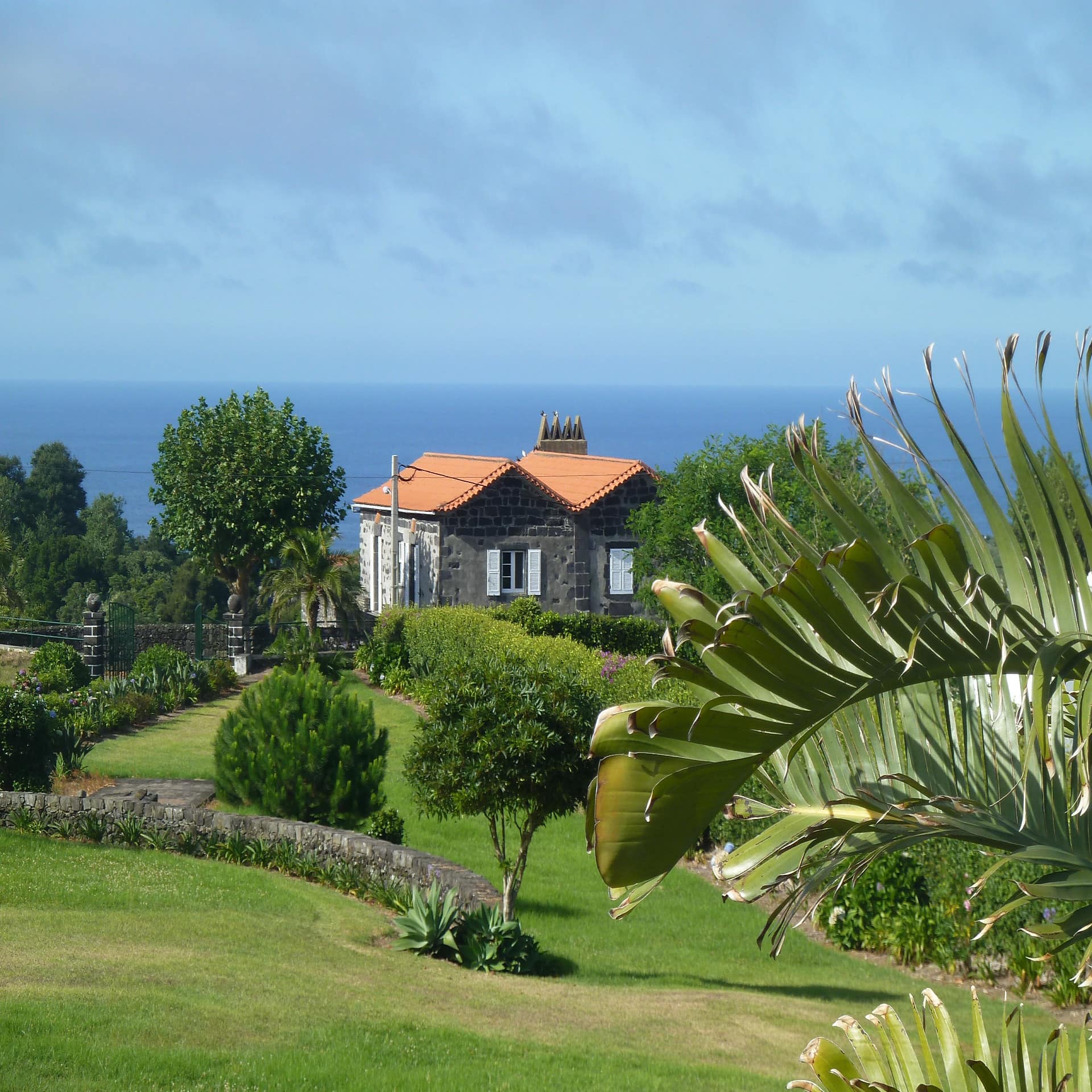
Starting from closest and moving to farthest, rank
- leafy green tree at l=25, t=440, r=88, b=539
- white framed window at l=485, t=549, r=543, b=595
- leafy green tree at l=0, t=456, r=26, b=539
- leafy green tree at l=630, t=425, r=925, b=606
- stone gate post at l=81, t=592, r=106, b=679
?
1. stone gate post at l=81, t=592, r=106, b=679
2. leafy green tree at l=630, t=425, r=925, b=606
3. white framed window at l=485, t=549, r=543, b=595
4. leafy green tree at l=0, t=456, r=26, b=539
5. leafy green tree at l=25, t=440, r=88, b=539

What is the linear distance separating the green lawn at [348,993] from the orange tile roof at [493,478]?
2386 cm

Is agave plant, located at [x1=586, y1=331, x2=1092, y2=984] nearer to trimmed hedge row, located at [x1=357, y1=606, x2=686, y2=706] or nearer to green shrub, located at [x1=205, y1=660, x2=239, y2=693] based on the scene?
trimmed hedge row, located at [x1=357, y1=606, x2=686, y2=706]

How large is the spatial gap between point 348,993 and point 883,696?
7.34m

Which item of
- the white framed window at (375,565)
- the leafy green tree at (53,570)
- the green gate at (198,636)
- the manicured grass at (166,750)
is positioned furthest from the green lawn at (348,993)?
the leafy green tree at (53,570)

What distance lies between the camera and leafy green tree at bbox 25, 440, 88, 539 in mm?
68250

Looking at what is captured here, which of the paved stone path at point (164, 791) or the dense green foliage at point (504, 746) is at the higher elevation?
the dense green foliage at point (504, 746)

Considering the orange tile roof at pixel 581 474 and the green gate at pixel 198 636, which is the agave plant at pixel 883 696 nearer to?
the green gate at pixel 198 636

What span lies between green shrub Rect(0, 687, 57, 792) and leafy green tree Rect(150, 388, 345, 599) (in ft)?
72.7

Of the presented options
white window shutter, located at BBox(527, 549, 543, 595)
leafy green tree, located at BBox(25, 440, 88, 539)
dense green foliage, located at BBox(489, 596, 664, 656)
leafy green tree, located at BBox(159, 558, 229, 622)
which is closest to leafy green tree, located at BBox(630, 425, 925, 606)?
dense green foliage, located at BBox(489, 596, 664, 656)

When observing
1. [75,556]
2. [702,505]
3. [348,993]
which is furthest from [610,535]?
[348,993]

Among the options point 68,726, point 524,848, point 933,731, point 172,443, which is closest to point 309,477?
point 172,443

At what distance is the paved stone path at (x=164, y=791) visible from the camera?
16.0 m

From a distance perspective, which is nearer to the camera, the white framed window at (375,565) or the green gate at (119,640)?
the green gate at (119,640)

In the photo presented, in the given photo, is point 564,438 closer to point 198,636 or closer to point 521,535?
point 521,535
